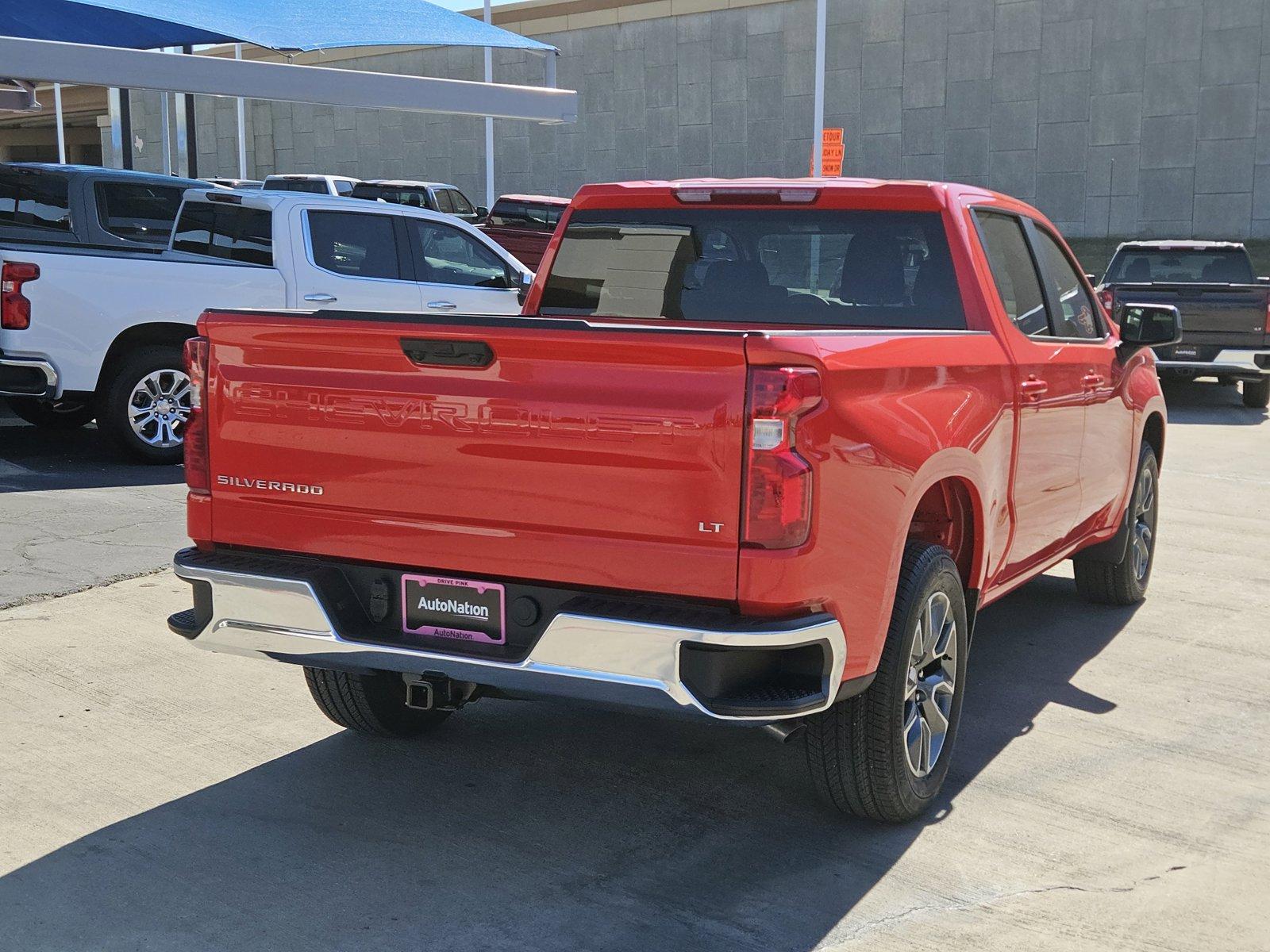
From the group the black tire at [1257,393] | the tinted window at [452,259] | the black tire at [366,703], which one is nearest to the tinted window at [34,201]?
the tinted window at [452,259]

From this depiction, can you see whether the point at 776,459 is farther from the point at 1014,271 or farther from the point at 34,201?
the point at 34,201

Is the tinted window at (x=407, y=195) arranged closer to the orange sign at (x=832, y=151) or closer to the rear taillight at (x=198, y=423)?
the orange sign at (x=832, y=151)

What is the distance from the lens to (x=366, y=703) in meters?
4.87

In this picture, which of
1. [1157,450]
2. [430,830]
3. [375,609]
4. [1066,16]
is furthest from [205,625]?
[1066,16]

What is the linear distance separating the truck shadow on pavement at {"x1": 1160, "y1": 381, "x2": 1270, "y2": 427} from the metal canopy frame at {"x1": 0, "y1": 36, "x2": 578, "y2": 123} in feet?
27.4

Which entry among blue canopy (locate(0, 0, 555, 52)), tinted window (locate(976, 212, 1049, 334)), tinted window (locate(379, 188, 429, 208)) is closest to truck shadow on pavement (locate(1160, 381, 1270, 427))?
blue canopy (locate(0, 0, 555, 52))

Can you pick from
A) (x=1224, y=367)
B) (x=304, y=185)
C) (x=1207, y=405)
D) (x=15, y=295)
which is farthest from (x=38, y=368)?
(x=304, y=185)

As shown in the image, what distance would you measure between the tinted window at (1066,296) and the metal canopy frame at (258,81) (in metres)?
3.27

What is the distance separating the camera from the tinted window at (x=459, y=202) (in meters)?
27.2

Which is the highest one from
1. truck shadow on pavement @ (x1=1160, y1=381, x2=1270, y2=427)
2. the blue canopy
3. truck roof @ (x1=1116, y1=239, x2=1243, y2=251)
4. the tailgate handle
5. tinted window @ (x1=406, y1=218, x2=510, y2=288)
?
the blue canopy

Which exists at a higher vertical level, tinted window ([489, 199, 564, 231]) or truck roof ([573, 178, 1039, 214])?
tinted window ([489, 199, 564, 231])

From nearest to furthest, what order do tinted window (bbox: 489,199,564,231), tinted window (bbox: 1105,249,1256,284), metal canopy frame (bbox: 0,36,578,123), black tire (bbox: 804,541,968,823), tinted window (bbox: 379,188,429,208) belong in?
1. black tire (bbox: 804,541,968,823)
2. metal canopy frame (bbox: 0,36,578,123)
3. tinted window (bbox: 1105,249,1256,284)
4. tinted window (bbox: 489,199,564,231)
5. tinted window (bbox: 379,188,429,208)

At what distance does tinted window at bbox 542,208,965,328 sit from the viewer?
497 cm

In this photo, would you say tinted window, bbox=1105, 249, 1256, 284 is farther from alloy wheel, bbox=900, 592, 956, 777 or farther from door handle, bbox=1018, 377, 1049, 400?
alloy wheel, bbox=900, 592, 956, 777
